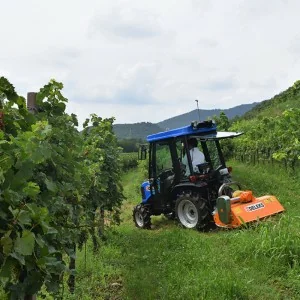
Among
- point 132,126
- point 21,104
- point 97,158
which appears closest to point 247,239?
point 97,158

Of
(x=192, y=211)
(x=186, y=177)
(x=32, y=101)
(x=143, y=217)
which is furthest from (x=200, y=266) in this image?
(x=143, y=217)

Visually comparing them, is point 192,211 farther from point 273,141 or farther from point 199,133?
point 273,141

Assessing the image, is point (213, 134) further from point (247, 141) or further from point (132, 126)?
point (132, 126)

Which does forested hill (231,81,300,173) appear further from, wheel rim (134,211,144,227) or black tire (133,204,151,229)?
wheel rim (134,211,144,227)

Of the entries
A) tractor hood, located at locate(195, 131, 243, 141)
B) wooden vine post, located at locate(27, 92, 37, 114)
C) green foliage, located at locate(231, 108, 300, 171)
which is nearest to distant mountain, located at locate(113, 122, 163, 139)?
green foliage, located at locate(231, 108, 300, 171)

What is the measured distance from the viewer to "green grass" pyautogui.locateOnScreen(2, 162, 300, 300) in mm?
4414

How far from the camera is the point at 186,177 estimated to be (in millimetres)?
7957

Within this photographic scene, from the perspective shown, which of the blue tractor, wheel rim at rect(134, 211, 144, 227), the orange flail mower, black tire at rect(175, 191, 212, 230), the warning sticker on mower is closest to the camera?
the orange flail mower

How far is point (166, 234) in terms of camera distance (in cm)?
730

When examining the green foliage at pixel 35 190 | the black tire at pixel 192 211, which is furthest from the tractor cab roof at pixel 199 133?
the green foliage at pixel 35 190

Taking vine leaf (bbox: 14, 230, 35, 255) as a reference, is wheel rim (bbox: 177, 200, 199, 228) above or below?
below

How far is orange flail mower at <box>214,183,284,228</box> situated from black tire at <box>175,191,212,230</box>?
1.39 feet

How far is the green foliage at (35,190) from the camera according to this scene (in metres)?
1.77

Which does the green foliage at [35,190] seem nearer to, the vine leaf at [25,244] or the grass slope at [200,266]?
the vine leaf at [25,244]
